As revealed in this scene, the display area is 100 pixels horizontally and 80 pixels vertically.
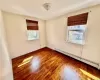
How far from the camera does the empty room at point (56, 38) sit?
1597mm

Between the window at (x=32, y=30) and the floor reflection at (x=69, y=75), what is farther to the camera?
the window at (x=32, y=30)

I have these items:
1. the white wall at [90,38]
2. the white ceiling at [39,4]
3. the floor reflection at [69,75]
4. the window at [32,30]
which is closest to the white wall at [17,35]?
the window at [32,30]

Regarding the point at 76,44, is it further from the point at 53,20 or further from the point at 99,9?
the point at 53,20

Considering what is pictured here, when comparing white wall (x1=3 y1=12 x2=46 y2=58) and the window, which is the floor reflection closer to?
white wall (x1=3 y1=12 x2=46 y2=58)

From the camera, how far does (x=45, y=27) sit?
390 cm

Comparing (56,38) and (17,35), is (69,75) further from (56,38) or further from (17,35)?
(17,35)

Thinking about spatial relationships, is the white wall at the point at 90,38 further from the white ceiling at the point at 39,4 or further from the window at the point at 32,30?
the window at the point at 32,30

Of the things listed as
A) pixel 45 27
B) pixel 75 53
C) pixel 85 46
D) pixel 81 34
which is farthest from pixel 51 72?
pixel 45 27

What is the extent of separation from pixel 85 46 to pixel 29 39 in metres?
2.63

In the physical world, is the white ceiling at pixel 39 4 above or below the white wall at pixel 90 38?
above

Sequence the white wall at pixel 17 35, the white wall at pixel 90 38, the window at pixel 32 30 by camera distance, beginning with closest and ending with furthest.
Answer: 1. the white wall at pixel 90 38
2. the white wall at pixel 17 35
3. the window at pixel 32 30

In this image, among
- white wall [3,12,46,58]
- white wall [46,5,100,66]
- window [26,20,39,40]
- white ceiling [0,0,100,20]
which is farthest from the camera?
window [26,20,39,40]

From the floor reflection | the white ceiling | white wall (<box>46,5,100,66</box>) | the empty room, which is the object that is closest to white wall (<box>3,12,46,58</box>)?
the empty room

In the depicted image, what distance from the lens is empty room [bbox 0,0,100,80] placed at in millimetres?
1597
